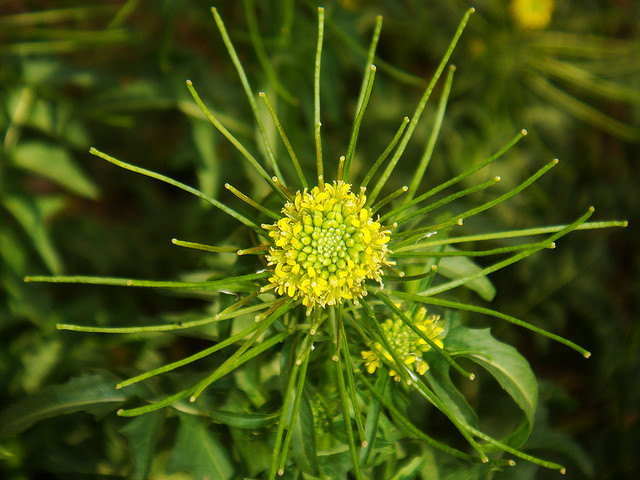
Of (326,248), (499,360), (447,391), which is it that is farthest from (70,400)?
(499,360)

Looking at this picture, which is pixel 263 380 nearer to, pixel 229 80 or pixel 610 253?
pixel 229 80

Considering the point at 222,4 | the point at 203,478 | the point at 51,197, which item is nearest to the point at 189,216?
the point at 51,197

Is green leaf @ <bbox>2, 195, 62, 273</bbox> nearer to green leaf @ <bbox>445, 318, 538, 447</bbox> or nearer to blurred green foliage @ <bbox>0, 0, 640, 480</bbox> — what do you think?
blurred green foliage @ <bbox>0, 0, 640, 480</bbox>

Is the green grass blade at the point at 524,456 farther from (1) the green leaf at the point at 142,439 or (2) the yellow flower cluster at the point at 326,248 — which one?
(1) the green leaf at the point at 142,439

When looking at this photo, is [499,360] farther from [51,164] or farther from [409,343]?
[51,164]

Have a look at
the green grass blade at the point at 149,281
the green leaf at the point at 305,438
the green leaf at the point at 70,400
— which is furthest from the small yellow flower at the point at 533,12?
the green leaf at the point at 70,400

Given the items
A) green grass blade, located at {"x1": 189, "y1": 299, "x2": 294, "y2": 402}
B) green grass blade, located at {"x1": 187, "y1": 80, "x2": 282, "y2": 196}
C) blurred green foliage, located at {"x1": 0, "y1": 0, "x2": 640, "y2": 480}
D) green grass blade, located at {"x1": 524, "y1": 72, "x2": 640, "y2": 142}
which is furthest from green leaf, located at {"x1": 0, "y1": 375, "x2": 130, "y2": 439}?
green grass blade, located at {"x1": 524, "y1": 72, "x2": 640, "y2": 142}
